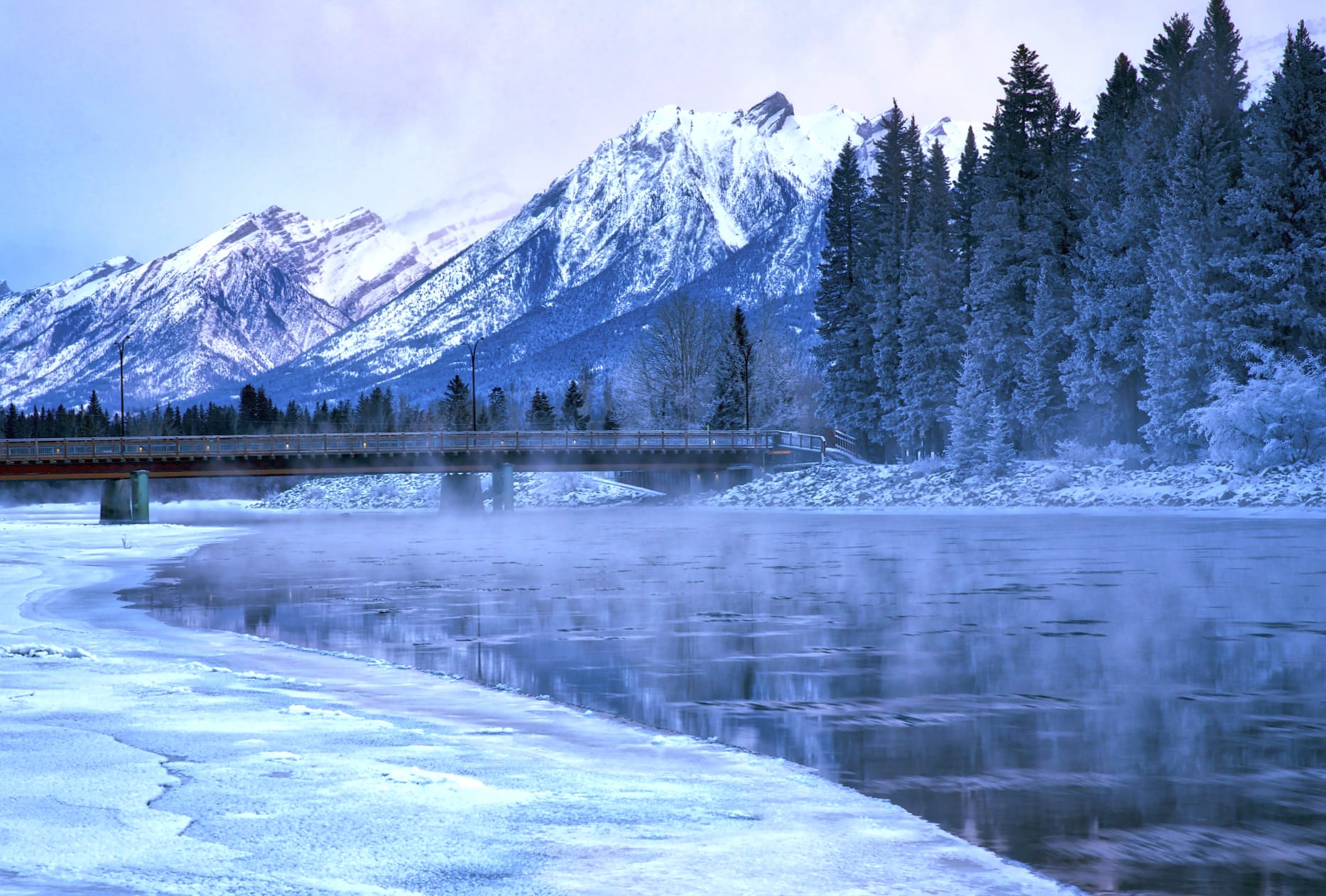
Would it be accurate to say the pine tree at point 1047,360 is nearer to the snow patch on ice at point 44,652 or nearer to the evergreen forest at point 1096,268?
the evergreen forest at point 1096,268

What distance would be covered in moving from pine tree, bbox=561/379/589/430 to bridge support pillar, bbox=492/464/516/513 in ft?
215

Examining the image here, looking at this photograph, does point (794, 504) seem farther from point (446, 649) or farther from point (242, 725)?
point (242, 725)

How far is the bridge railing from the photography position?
8012cm

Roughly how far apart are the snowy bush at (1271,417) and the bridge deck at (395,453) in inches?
1646

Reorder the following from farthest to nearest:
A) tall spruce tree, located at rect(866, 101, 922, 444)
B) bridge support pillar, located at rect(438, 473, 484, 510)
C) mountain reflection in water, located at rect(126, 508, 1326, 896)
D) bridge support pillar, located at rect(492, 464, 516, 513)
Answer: bridge support pillar, located at rect(438, 473, 484, 510), bridge support pillar, located at rect(492, 464, 516, 513), tall spruce tree, located at rect(866, 101, 922, 444), mountain reflection in water, located at rect(126, 508, 1326, 896)

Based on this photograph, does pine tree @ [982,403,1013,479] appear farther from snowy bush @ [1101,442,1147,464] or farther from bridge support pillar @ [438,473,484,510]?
bridge support pillar @ [438,473,484,510]

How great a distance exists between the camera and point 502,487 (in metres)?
92.9

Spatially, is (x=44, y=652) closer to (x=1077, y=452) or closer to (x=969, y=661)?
(x=969, y=661)

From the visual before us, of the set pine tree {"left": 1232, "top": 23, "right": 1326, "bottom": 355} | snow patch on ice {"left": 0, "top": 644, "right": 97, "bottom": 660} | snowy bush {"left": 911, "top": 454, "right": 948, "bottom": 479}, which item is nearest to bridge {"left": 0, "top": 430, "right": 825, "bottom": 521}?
snowy bush {"left": 911, "top": 454, "right": 948, "bottom": 479}

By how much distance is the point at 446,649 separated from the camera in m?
15.9

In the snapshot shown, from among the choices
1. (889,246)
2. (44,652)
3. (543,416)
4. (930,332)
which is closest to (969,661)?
(44,652)

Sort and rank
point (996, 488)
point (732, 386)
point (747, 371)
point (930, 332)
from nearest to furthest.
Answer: point (996, 488) → point (930, 332) → point (747, 371) → point (732, 386)

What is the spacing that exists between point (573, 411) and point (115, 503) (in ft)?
302

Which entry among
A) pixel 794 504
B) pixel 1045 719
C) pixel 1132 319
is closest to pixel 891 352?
pixel 794 504
